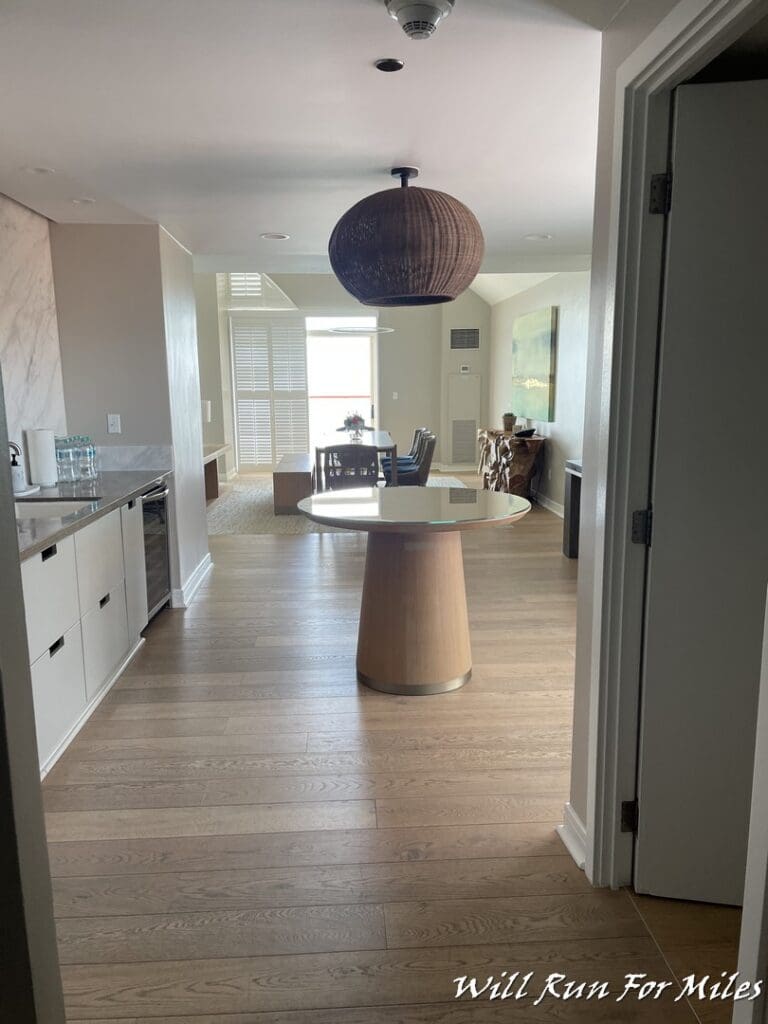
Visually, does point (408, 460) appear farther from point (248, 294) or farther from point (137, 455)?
point (137, 455)

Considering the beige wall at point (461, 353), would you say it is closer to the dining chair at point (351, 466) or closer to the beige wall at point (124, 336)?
the dining chair at point (351, 466)

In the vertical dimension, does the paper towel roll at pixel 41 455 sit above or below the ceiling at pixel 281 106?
below

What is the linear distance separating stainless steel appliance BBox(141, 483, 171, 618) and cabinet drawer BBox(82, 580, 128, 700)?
468 mm

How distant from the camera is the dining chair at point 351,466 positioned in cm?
628

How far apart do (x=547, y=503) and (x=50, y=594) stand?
233 inches

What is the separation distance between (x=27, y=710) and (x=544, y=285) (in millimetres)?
7613

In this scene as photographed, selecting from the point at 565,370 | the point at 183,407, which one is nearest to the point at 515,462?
the point at 565,370

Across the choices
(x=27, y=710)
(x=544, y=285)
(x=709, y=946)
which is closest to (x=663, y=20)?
(x=27, y=710)

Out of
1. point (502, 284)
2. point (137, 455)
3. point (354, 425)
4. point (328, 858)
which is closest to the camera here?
point (328, 858)

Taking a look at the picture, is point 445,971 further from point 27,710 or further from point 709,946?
point 27,710

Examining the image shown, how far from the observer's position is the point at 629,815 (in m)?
1.76

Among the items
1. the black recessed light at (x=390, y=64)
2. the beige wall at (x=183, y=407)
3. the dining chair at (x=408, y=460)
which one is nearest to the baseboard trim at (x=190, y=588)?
the beige wall at (x=183, y=407)

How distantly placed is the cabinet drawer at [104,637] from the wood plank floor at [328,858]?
13 cm

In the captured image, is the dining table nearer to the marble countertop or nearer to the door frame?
the marble countertop
